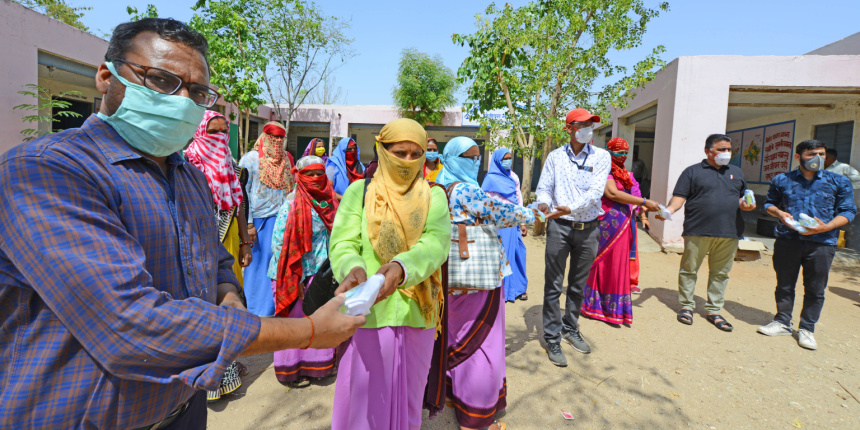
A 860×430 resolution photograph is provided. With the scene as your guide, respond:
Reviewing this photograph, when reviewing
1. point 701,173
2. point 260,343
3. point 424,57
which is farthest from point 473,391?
point 424,57

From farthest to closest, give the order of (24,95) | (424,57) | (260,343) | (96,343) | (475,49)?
1. (424,57)
2. (475,49)
3. (24,95)
4. (260,343)
5. (96,343)

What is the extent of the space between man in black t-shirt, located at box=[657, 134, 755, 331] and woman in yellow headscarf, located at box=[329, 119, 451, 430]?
3654 millimetres

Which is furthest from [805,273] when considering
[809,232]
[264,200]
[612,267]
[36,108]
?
[36,108]

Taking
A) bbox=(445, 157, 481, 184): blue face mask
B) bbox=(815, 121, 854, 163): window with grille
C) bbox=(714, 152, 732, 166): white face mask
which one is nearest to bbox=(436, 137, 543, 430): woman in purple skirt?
bbox=(445, 157, 481, 184): blue face mask

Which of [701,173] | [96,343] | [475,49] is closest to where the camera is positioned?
[96,343]

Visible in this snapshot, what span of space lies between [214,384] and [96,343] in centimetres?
24

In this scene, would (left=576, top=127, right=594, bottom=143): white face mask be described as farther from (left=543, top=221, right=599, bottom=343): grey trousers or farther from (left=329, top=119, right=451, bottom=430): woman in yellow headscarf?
(left=329, top=119, right=451, bottom=430): woman in yellow headscarf

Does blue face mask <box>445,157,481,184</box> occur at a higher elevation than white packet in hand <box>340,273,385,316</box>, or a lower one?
higher

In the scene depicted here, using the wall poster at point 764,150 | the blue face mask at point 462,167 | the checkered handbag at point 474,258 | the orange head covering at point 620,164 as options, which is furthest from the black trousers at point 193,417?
the wall poster at point 764,150

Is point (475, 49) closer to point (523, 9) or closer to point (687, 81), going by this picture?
point (523, 9)

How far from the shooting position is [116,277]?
0.82 meters

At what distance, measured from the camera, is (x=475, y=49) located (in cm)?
868

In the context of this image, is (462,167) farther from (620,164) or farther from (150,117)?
(620,164)

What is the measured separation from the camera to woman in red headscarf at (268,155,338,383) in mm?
3082
